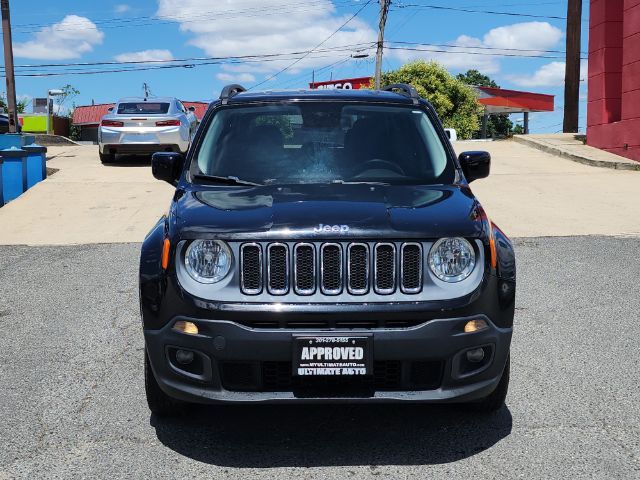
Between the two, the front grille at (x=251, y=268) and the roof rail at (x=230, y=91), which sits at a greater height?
the roof rail at (x=230, y=91)

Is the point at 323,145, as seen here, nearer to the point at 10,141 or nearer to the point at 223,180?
the point at 223,180

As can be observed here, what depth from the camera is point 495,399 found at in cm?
432

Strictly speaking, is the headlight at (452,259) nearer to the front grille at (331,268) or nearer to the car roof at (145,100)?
the front grille at (331,268)

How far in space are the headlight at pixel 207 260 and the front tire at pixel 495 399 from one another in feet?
4.93

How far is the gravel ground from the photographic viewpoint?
3797 mm

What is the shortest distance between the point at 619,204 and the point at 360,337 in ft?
35.4

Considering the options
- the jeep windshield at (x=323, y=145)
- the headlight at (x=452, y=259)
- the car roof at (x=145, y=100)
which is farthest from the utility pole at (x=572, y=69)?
the headlight at (x=452, y=259)

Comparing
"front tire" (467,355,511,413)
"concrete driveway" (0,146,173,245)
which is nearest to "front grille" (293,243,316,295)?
"front tire" (467,355,511,413)

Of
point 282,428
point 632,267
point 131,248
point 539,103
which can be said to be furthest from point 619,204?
point 539,103

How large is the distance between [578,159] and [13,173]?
491 inches

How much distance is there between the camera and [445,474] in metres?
3.71

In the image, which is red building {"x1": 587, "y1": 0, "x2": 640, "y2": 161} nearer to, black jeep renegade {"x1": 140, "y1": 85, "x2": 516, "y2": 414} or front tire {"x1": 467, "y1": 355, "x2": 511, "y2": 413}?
front tire {"x1": 467, "y1": 355, "x2": 511, "y2": 413}

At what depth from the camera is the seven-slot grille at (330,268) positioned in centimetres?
372

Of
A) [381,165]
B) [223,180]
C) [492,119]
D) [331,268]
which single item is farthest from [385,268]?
[492,119]
